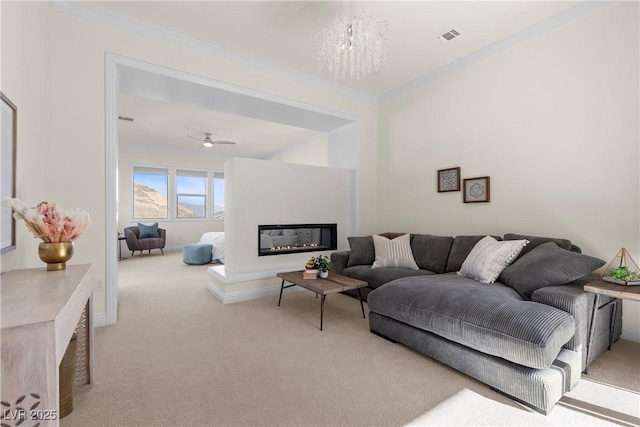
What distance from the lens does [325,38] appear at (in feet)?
10.4

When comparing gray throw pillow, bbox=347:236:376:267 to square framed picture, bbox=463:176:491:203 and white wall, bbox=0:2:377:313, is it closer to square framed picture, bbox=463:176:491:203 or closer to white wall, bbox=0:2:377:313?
square framed picture, bbox=463:176:491:203

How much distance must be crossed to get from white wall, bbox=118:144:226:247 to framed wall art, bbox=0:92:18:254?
6.46 meters

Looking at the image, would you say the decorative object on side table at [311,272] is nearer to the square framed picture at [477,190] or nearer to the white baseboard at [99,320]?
the white baseboard at [99,320]

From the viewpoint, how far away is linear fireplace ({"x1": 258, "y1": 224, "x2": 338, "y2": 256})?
4.26m

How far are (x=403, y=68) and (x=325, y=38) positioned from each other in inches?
53.8

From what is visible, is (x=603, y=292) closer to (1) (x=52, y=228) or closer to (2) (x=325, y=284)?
(2) (x=325, y=284)

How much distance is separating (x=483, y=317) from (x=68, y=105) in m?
3.87

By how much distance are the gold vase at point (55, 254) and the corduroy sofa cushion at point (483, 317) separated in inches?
86.2

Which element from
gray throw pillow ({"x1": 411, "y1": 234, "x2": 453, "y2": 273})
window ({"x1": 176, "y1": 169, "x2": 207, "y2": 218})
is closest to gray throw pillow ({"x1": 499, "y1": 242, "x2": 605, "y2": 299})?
gray throw pillow ({"x1": 411, "y1": 234, "x2": 453, "y2": 273})

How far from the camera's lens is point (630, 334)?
262cm

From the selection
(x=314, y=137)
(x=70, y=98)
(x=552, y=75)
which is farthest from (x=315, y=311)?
(x=314, y=137)

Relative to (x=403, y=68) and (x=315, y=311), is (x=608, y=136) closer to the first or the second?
(x=403, y=68)

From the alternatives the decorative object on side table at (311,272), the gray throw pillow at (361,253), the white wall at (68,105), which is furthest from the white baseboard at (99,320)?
the gray throw pillow at (361,253)

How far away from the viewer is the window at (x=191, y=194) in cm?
858
